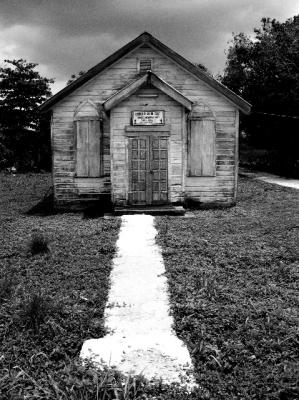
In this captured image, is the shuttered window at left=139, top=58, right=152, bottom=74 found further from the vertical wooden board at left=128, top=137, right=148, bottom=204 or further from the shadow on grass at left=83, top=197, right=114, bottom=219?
the shadow on grass at left=83, top=197, right=114, bottom=219

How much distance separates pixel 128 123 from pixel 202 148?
277 cm

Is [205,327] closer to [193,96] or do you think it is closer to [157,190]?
[157,190]

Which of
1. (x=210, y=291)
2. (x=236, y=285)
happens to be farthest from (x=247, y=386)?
(x=236, y=285)

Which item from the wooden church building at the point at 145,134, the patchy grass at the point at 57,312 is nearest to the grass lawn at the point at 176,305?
the patchy grass at the point at 57,312

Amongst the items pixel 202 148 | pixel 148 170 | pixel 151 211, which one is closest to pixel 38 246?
pixel 151 211

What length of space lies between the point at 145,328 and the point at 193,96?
34.8ft

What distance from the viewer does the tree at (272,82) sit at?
26.9 metres

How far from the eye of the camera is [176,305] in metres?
6.83

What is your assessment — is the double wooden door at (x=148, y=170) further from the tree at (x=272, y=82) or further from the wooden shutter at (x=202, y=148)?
the tree at (x=272, y=82)

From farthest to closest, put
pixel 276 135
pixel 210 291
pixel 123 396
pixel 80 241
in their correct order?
pixel 276 135, pixel 80 241, pixel 210 291, pixel 123 396

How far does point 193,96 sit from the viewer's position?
15117 millimetres

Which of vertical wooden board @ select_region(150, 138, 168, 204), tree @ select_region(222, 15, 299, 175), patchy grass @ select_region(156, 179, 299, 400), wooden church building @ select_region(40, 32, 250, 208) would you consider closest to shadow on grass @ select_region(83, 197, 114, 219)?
wooden church building @ select_region(40, 32, 250, 208)

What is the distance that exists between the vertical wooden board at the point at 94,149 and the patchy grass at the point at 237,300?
3.45 metres

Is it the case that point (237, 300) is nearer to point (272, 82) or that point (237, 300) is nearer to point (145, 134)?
point (145, 134)
